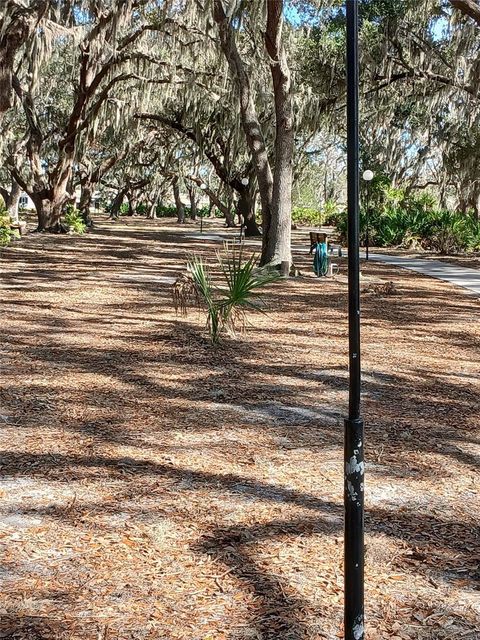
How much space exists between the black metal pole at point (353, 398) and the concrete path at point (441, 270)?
36.1ft

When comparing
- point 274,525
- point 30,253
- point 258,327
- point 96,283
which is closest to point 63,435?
point 274,525

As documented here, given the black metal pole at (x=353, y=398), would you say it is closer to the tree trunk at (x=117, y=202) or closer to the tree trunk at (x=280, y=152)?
the tree trunk at (x=280, y=152)

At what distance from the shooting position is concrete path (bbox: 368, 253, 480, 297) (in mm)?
14140

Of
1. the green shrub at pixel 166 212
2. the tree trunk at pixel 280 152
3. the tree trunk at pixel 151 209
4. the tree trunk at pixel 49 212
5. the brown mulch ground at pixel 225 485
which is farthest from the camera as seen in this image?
the green shrub at pixel 166 212

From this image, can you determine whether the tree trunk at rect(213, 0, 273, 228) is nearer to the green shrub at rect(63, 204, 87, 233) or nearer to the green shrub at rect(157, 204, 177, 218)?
the green shrub at rect(63, 204, 87, 233)

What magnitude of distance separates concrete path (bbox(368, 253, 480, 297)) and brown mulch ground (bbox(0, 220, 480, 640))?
6.27 meters

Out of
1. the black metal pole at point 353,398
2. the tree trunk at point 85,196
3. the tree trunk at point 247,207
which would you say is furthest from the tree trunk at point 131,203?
the black metal pole at point 353,398

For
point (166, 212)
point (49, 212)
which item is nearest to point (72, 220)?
point (49, 212)

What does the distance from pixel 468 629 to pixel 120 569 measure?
1.23m

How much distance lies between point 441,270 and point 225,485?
46.8ft

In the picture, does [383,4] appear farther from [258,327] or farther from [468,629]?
[468,629]

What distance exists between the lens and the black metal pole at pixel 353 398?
6.07 feet

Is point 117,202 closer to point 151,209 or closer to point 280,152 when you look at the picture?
point 151,209

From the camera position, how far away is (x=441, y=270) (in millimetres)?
17078
